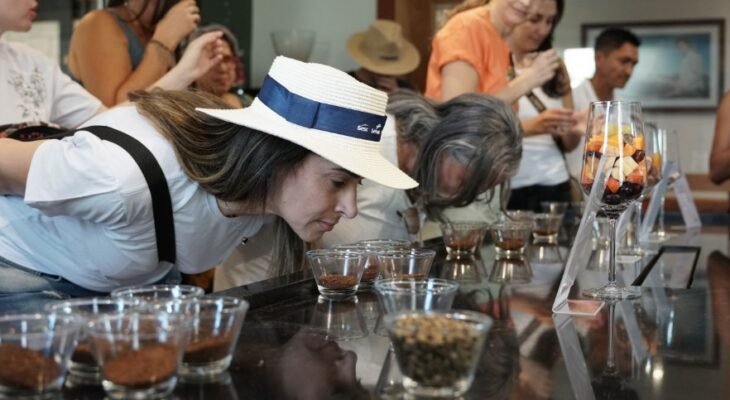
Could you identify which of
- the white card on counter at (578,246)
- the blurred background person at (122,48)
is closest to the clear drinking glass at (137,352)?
the white card on counter at (578,246)

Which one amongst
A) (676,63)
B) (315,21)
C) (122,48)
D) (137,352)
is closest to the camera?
(137,352)

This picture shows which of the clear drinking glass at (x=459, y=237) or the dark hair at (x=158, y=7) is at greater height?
the dark hair at (x=158, y=7)

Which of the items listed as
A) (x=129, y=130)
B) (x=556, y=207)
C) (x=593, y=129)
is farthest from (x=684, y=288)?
(x=556, y=207)

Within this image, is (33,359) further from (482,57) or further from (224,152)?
(482,57)

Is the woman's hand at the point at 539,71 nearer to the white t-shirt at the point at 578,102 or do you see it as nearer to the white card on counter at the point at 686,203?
the white card on counter at the point at 686,203

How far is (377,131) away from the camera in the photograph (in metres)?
1.55

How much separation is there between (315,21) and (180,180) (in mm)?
4355

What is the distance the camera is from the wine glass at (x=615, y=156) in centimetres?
156

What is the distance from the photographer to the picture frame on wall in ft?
20.0

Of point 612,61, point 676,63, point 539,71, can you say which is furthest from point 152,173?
point 676,63

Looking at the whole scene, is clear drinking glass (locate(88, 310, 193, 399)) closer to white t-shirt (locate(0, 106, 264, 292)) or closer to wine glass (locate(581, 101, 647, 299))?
white t-shirt (locate(0, 106, 264, 292))

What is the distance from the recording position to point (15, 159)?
157 centimetres

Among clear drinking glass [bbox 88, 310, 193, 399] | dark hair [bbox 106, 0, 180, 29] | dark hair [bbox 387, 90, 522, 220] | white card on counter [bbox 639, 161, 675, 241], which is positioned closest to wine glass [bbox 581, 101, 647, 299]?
dark hair [bbox 387, 90, 522, 220]

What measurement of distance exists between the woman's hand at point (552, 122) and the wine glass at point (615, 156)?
160 centimetres
